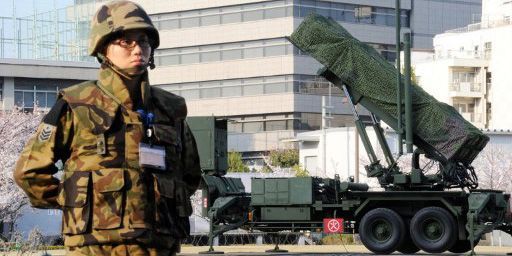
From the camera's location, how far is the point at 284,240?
50656mm

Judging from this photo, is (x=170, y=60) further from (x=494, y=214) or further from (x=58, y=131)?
(x=58, y=131)

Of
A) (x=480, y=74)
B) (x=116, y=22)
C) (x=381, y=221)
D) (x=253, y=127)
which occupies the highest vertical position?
(x=480, y=74)

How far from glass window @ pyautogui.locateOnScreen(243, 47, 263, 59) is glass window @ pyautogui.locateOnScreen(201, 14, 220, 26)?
3.31 meters

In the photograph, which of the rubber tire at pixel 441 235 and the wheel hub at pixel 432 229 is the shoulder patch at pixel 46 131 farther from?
the wheel hub at pixel 432 229

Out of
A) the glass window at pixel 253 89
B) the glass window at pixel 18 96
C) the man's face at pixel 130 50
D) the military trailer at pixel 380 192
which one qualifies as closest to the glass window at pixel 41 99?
the glass window at pixel 18 96

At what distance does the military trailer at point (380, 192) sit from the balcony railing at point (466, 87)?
61.2 metres

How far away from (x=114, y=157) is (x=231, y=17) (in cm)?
10373

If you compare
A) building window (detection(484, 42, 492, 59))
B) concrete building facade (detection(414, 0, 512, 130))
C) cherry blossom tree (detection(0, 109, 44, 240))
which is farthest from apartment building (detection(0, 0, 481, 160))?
cherry blossom tree (detection(0, 109, 44, 240))

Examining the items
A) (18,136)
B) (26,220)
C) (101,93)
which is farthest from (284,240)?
(101,93)

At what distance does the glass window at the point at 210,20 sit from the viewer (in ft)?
362

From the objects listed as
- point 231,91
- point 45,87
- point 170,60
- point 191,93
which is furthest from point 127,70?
point 170,60

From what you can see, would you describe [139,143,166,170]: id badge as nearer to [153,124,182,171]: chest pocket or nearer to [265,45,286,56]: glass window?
[153,124,182,171]: chest pocket

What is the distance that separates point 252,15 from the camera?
109 meters

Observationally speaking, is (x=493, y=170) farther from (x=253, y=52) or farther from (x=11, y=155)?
(x=253, y=52)
